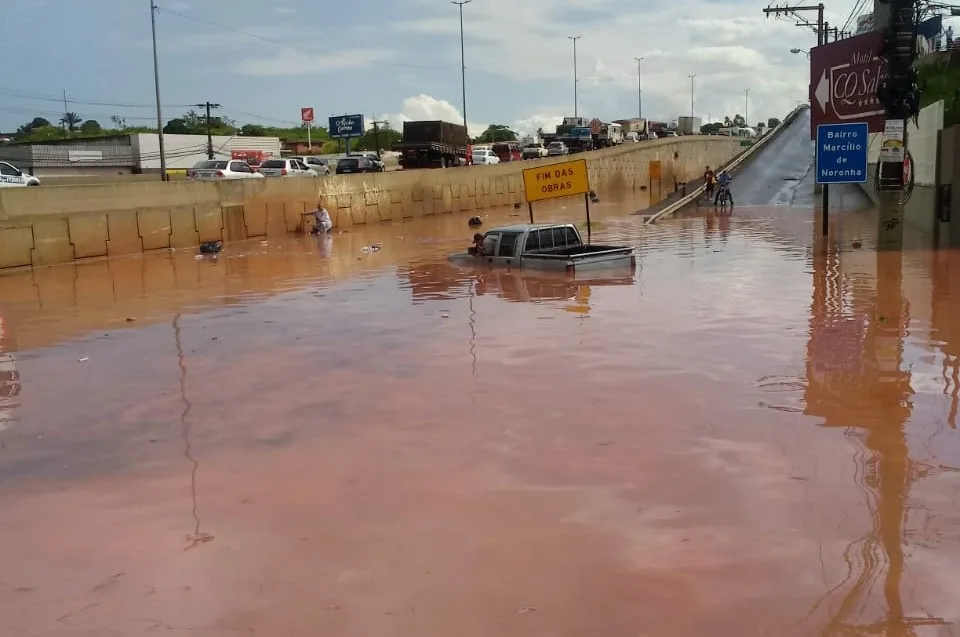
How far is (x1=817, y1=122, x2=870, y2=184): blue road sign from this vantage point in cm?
2450

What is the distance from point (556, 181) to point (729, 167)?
131 ft

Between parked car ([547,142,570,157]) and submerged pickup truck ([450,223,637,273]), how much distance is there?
46.7 meters

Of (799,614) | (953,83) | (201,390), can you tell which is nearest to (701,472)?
(799,614)

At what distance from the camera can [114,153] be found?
73.2 m

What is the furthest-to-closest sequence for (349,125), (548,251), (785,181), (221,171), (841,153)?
(349,125) → (785,181) → (221,171) → (841,153) → (548,251)

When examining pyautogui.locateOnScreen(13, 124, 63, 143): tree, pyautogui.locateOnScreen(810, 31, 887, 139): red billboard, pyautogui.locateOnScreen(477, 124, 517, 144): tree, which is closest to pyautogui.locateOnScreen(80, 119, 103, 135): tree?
pyautogui.locateOnScreen(13, 124, 63, 143): tree

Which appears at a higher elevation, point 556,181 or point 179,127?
point 179,127

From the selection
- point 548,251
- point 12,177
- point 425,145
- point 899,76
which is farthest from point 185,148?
point 899,76

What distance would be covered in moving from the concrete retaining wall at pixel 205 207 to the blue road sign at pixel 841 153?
874 inches

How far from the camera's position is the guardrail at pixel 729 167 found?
43062 mm

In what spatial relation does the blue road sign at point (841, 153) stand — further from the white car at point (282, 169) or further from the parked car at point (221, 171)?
the white car at point (282, 169)

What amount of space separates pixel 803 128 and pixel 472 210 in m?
49.1

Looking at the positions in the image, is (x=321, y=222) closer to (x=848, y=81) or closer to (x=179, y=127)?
(x=848, y=81)

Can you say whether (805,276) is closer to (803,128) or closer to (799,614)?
(799,614)
